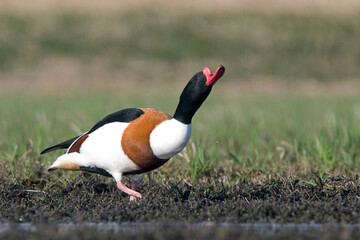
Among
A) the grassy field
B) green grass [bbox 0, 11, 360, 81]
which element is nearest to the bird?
the grassy field

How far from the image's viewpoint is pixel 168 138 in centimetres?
547

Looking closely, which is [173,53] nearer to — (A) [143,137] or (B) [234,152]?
(B) [234,152]

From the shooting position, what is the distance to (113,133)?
18.8ft

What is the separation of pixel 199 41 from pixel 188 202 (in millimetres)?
30164

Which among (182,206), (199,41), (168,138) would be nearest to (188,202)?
(182,206)

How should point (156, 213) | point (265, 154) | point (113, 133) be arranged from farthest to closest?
point (265, 154)
point (113, 133)
point (156, 213)

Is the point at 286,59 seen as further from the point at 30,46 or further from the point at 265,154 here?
the point at 265,154

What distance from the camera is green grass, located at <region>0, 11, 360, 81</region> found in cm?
3294

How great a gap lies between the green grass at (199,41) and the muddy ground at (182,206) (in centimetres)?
2556

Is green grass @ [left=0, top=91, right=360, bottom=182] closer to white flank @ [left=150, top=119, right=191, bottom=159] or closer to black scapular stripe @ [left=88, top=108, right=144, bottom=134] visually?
black scapular stripe @ [left=88, top=108, right=144, bottom=134]

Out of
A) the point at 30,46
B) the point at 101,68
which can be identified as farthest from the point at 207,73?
the point at 30,46

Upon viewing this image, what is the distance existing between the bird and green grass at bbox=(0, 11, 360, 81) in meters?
26.1

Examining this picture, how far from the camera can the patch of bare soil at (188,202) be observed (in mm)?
5141

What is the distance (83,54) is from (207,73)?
92.7 ft
